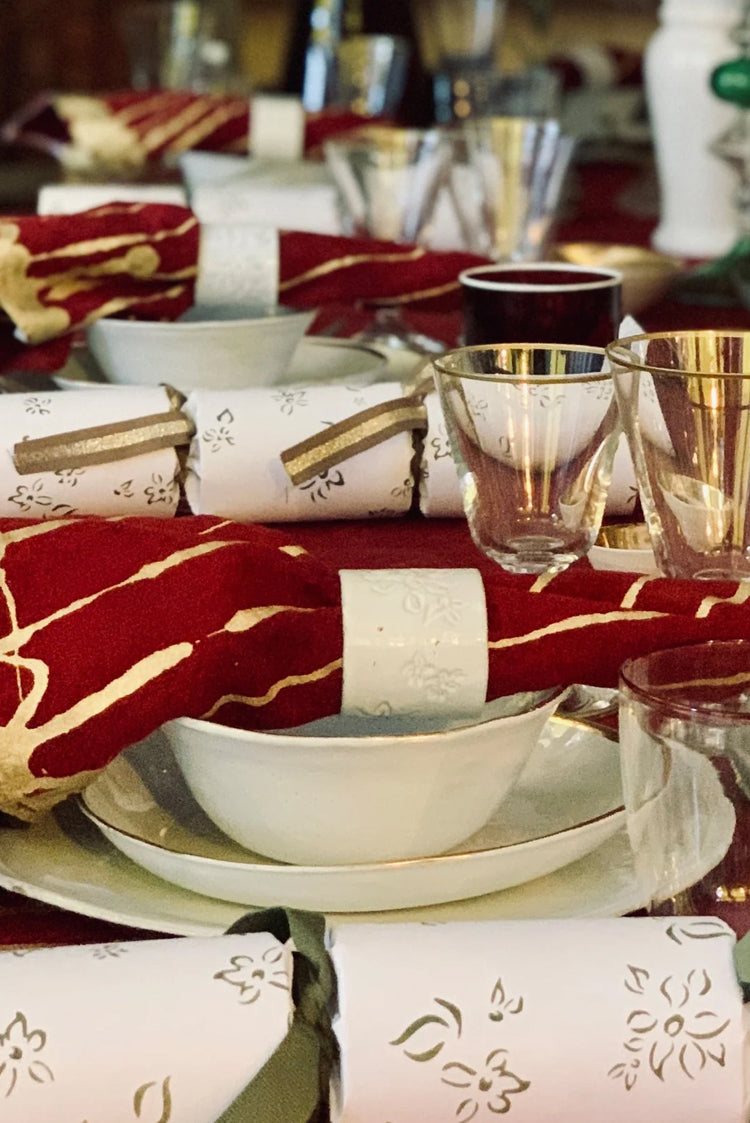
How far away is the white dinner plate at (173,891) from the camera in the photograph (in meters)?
0.44

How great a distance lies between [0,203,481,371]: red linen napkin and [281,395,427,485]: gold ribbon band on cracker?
0.65 feet

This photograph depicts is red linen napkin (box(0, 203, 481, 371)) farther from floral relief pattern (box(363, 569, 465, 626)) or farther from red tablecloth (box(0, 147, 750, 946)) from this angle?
floral relief pattern (box(363, 569, 465, 626))

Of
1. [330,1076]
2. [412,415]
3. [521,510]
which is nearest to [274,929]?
[330,1076]

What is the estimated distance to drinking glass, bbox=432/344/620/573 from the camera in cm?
50

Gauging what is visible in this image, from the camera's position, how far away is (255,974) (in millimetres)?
360

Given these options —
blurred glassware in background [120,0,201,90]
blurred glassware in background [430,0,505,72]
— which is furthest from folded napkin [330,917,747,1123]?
blurred glassware in background [120,0,201,90]

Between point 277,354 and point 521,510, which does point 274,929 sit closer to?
point 521,510

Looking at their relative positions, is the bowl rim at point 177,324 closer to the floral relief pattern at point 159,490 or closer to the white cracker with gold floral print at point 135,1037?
the floral relief pattern at point 159,490

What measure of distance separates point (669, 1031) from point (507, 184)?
89 centimetres

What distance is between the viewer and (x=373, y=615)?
17.1 inches

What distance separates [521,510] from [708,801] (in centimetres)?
15

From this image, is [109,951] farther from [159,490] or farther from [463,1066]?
[159,490]

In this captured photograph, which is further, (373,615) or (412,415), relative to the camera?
(412,415)

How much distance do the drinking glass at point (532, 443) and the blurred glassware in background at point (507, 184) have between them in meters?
0.64
